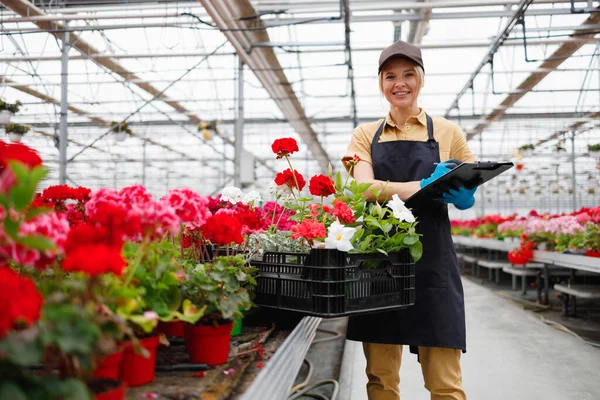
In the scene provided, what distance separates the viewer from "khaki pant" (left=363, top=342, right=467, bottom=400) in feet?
4.75

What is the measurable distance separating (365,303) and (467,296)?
490 centimetres

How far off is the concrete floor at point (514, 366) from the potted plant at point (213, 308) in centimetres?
164

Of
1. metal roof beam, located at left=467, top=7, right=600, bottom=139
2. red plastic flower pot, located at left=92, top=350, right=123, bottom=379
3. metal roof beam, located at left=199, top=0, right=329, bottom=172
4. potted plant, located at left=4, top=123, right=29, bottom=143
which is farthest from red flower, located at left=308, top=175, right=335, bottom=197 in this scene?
potted plant, located at left=4, top=123, right=29, bottom=143

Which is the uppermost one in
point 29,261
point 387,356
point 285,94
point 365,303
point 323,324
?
point 285,94

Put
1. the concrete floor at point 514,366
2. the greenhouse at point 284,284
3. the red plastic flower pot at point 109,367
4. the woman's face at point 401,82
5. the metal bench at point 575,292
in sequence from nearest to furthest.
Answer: the greenhouse at point 284,284 < the red plastic flower pot at point 109,367 < the woman's face at point 401,82 < the concrete floor at point 514,366 < the metal bench at point 575,292

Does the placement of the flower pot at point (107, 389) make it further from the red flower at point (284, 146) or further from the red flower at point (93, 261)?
the red flower at point (284, 146)

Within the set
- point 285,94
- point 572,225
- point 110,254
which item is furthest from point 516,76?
point 110,254

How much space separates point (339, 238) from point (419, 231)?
19.9 inches

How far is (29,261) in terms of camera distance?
0.61 m

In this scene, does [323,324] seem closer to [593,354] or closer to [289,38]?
[593,354]

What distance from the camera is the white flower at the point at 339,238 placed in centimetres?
111

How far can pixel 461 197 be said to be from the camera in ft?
4.40

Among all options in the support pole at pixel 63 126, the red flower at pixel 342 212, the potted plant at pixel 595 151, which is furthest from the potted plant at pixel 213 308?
the potted plant at pixel 595 151

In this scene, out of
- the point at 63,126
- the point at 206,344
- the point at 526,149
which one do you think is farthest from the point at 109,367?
the point at 526,149
